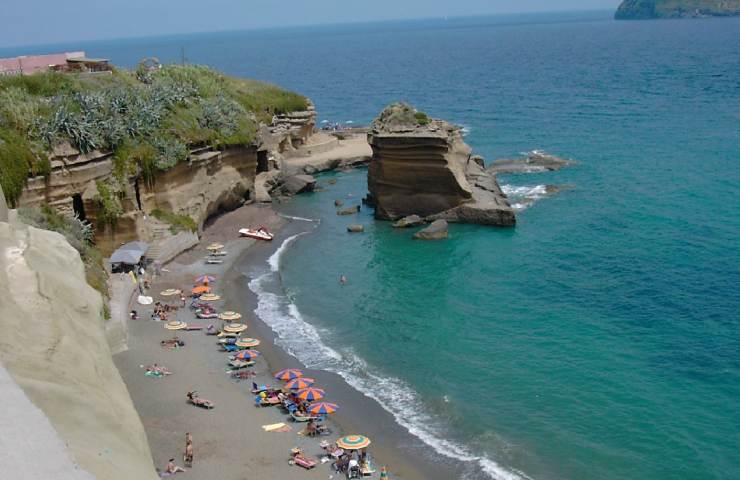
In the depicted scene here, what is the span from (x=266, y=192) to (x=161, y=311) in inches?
978

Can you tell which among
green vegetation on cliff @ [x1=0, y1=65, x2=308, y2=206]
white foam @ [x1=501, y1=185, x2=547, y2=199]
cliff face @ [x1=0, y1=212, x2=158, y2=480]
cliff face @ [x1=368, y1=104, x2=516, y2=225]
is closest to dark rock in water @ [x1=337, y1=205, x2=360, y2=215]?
cliff face @ [x1=368, y1=104, x2=516, y2=225]

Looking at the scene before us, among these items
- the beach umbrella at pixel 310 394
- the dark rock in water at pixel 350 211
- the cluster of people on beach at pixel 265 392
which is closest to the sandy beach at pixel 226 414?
the cluster of people on beach at pixel 265 392

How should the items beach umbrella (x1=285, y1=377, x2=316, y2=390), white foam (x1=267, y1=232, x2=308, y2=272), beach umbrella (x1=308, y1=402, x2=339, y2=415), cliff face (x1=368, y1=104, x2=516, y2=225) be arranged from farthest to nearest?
cliff face (x1=368, y1=104, x2=516, y2=225) → white foam (x1=267, y1=232, x2=308, y2=272) → beach umbrella (x1=285, y1=377, x2=316, y2=390) → beach umbrella (x1=308, y1=402, x2=339, y2=415)

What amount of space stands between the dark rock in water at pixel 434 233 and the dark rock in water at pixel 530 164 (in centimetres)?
1798

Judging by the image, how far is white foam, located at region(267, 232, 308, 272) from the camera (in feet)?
149

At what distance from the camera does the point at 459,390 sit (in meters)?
29.8

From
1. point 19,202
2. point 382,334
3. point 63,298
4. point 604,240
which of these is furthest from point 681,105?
point 63,298

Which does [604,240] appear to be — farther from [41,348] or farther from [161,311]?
[41,348]

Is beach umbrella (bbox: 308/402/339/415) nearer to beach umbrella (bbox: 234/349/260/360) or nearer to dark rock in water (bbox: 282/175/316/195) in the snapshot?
beach umbrella (bbox: 234/349/260/360)

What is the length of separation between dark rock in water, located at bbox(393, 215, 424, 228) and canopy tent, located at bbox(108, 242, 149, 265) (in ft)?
57.6

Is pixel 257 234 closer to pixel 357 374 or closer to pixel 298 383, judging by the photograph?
pixel 357 374

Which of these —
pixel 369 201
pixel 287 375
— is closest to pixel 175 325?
pixel 287 375

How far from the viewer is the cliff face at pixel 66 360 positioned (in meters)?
9.67

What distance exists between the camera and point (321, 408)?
27891 mm
